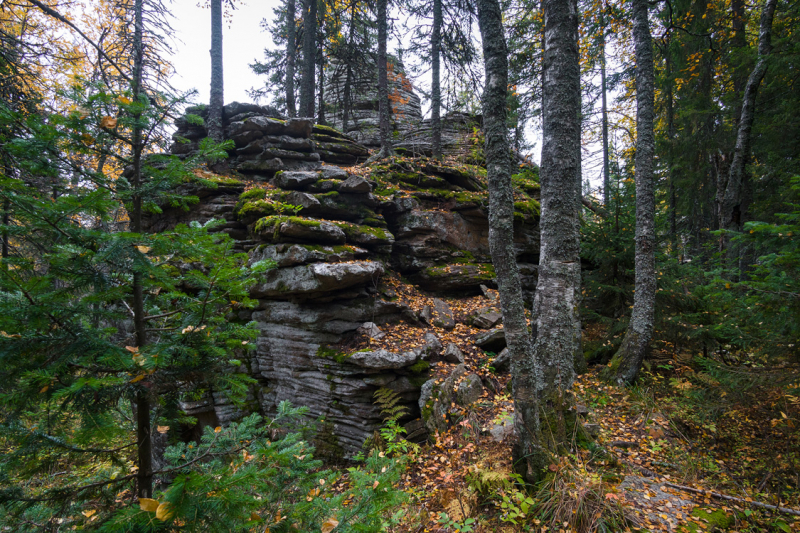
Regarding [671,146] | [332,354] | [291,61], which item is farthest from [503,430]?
[291,61]

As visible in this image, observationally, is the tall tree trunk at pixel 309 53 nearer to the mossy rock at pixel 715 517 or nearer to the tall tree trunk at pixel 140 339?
the tall tree trunk at pixel 140 339

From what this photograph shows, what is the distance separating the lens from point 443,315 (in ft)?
26.1

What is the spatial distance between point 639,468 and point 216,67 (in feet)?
50.0

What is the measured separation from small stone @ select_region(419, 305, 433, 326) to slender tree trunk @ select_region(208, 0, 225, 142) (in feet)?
29.2

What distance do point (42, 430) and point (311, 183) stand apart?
297 inches

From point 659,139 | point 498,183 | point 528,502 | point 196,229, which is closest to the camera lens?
point 196,229

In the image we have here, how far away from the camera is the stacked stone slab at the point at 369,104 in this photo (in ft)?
44.9

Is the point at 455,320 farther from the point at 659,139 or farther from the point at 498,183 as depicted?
the point at 659,139

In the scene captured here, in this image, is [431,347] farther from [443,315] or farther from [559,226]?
[559,226]

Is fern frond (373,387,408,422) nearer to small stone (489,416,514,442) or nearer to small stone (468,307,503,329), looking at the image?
small stone (489,416,514,442)

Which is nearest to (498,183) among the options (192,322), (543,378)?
(543,378)

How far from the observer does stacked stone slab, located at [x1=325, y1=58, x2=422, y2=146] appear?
1368 centimetres

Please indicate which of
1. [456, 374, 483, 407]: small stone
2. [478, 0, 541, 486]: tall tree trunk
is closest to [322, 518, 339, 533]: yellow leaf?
[478, 0, 541, 486]: tall tree trunk

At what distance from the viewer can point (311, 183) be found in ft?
29.0
